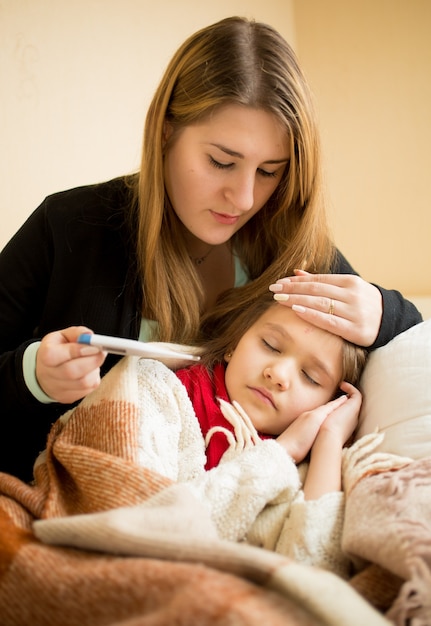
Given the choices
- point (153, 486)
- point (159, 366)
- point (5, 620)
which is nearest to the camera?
point (5, 620)

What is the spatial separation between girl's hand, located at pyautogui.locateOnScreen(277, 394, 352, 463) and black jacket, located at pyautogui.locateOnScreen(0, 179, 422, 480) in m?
0.20

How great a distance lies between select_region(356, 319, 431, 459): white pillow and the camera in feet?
3.08

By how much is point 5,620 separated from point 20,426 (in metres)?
0.50

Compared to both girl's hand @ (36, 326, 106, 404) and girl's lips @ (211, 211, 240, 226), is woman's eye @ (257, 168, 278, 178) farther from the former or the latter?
girl's hand @ (36, 326, 106, 404)

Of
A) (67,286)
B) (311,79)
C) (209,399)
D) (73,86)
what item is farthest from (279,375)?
(311,79)

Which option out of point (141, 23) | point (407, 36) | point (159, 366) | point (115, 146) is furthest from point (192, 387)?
point (407, 36)

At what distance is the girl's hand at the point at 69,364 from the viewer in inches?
30.3

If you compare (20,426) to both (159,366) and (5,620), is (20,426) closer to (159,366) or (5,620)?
(159,366)

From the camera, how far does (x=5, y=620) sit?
1.89ft

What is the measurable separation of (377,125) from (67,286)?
1359 millimetres

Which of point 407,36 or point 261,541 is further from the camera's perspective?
point 407,36

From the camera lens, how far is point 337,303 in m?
1.05

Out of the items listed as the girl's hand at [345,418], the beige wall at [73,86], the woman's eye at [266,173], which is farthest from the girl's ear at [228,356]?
the beige wall at [73,86]

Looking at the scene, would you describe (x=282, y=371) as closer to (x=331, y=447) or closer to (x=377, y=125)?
(x=331, y=447)
